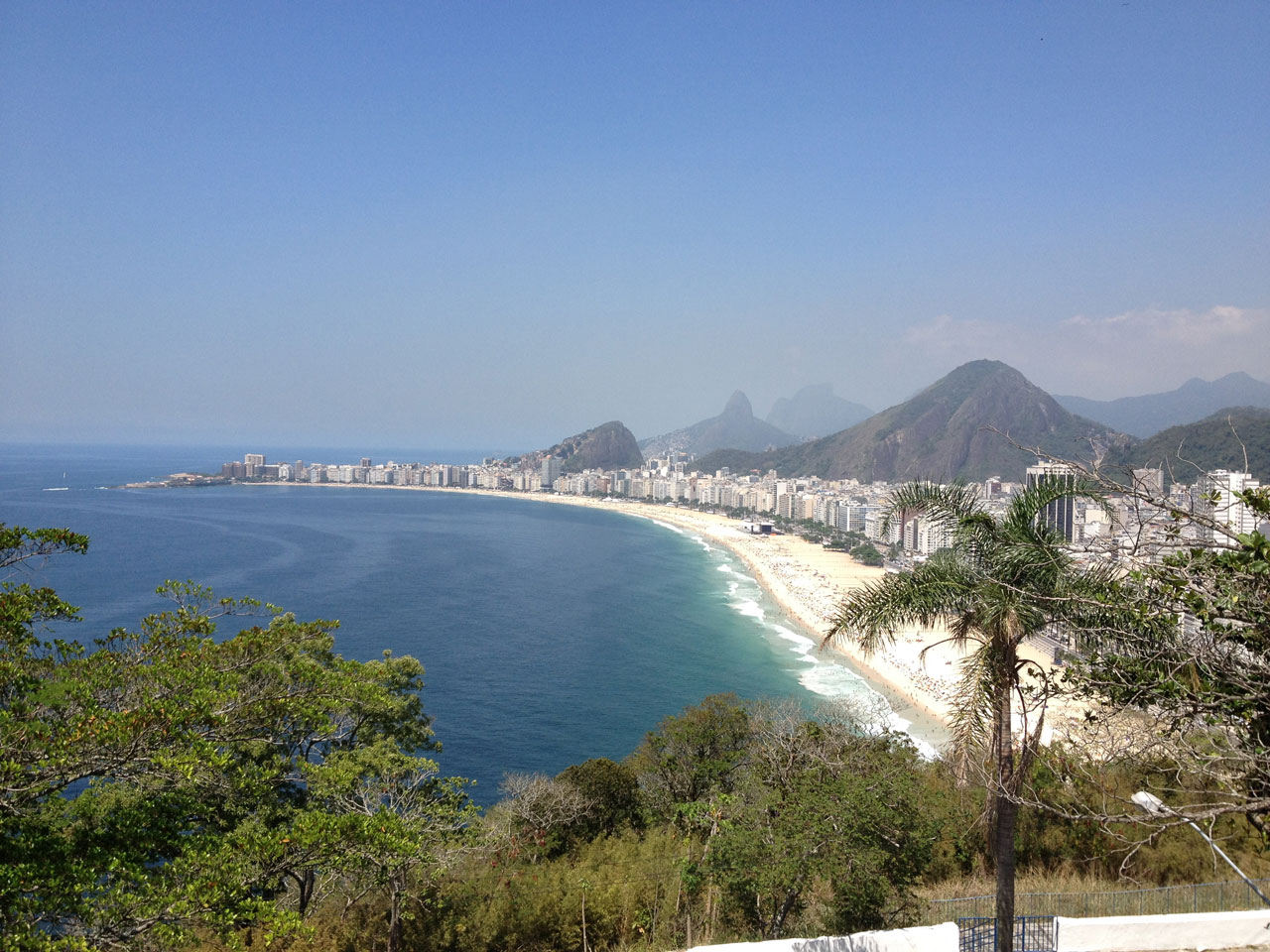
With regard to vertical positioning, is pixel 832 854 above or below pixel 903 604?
below

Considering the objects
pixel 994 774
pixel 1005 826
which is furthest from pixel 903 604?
pixel 1005 826

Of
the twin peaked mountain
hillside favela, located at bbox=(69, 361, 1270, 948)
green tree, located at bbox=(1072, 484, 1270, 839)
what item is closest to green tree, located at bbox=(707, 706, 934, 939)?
hillside favela, located at bbox=(69, 361, 1270, 948)

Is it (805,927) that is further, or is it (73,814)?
(805,927)

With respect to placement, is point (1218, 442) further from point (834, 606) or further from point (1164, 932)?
point (1164, 932)

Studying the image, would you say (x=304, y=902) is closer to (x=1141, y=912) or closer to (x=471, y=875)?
(x=471, y=875)

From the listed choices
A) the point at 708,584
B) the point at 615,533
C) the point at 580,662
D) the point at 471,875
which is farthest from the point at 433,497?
the point at 471,875

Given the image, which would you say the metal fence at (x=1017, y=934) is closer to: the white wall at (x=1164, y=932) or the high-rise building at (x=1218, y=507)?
the white wall at (x=1164, y=932)

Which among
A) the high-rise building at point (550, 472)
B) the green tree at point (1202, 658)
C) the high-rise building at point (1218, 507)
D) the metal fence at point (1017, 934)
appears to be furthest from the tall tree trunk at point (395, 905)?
the high-rise building at point (550, 472)
